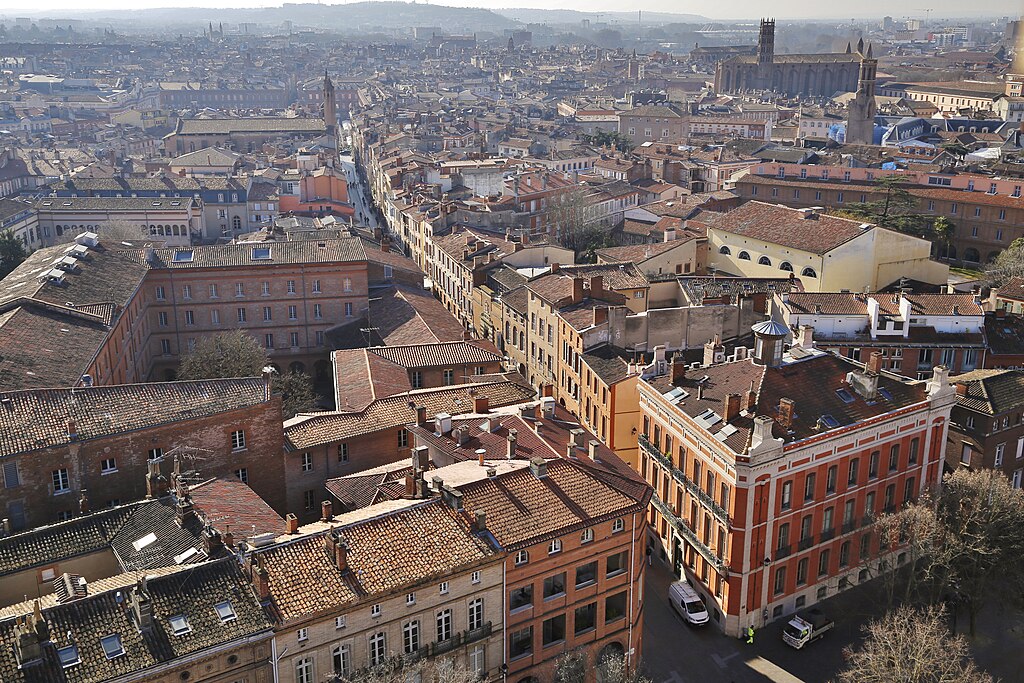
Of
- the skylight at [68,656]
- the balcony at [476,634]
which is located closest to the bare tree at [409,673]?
the balcony at [476,634]

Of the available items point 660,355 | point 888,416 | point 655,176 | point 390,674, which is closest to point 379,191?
point 655,176

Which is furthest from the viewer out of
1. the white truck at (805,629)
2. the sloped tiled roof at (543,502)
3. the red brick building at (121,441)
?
the white truck at (805,629)

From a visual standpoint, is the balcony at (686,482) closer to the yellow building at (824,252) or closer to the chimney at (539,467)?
the chimney at (539,467)

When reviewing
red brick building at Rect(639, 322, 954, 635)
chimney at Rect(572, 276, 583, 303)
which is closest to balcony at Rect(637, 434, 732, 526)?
red brick building at Rect(639, 322, 954, 635)

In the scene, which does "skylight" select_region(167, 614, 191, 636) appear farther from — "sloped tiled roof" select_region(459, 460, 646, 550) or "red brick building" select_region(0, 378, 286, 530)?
"red brick building" select_region(0, 378, 286, 530)

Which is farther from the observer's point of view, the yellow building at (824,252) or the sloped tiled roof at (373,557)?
the yellow building at (824,252)

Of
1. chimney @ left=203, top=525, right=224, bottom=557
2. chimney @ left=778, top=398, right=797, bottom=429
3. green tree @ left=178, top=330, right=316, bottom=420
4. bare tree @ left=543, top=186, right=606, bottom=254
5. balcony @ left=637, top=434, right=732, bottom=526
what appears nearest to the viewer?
chimney @ left=203, top=525, right=224, bottom=557
